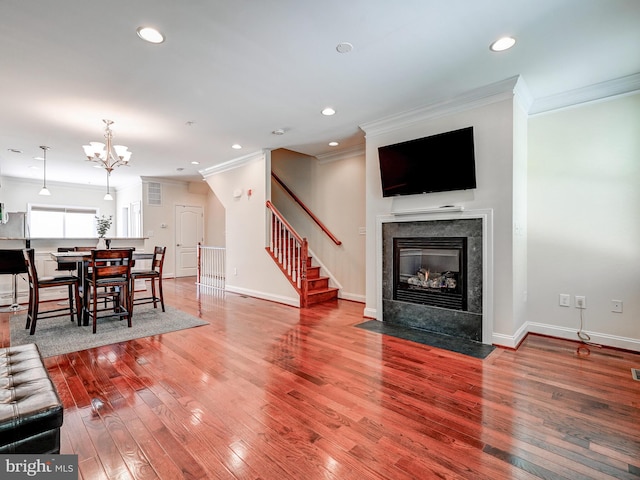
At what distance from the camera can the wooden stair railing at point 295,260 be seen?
5.02m

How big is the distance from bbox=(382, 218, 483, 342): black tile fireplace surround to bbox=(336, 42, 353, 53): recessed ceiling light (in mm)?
2069

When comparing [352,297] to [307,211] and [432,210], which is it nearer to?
[307,211]

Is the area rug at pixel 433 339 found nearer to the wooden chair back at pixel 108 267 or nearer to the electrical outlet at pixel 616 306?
the electrical outlet at pixel 616 306

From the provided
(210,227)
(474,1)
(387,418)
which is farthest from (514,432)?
(210,227)

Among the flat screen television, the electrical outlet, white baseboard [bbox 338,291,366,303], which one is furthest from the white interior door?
the electrical outlet

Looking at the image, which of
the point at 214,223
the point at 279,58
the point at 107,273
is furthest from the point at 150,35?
the point at 214,223

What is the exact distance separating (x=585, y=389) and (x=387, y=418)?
1.59 metres

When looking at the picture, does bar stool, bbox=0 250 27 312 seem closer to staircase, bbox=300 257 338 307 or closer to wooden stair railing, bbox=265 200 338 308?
wooden stair railing, bbox=265 200 338 308

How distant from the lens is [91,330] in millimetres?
3729

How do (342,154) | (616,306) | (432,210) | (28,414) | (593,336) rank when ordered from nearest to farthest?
1. (28,414)
2. (616,306)
3. (593,336)
4. (432,210)
5. (342,154)

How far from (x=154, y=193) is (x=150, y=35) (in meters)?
6.50

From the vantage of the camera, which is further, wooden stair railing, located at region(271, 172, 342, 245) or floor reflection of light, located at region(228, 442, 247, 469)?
wooden stair railing, located at region(271, 172, 342, 245)

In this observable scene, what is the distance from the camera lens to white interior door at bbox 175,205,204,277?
856 centimetres

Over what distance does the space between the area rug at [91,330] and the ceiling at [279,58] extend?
263 cm
